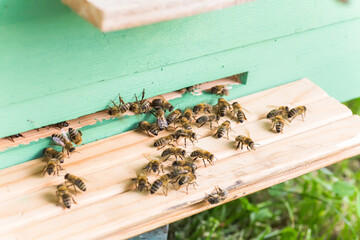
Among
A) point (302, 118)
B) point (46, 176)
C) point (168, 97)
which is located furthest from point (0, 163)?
point (302, 118)

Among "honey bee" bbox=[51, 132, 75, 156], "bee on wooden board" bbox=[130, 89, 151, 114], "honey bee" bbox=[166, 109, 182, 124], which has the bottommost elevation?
"honey bee" bbox=[166, 109, 182, 124]

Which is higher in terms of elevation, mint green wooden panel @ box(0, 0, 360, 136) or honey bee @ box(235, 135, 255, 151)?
mint green wooden panel @ box(0, 0, 360, 136)

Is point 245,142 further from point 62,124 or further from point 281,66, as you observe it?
point 62,124

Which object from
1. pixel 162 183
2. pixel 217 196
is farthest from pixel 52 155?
pixel 217 196

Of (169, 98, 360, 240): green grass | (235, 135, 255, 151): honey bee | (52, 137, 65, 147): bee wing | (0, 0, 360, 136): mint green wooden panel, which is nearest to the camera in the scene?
(0, 0, 360, 136): mint green wooden panel

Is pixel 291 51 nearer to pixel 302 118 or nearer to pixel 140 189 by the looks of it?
pixel 302 118

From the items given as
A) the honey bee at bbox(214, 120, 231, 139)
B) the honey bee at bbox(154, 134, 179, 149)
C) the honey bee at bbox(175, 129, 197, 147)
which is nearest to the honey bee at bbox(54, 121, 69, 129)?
the honey bee at bbox(154, 134, 179, 149)

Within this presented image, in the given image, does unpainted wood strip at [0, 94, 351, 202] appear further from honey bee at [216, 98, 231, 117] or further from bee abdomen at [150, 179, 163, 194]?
bee abdomen at [150, 179, 163, 194]
